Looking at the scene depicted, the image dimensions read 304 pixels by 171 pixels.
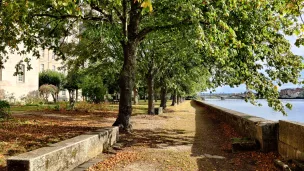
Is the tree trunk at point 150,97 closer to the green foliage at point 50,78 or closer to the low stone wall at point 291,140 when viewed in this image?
the low stone wall at point 291,140

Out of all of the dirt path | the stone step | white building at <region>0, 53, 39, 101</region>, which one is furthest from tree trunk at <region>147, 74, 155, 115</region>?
white building at <region>0, 53, 39, 101</region>

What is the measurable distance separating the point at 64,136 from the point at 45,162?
505cm

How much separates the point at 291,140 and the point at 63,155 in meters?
4.95

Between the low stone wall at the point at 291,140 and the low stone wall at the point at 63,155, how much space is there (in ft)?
15.5

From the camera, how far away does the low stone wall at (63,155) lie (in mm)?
4750

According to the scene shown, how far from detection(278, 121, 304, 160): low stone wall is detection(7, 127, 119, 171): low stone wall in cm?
472

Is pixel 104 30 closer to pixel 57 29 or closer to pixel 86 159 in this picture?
pixel 57 29

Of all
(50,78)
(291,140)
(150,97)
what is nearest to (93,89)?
(150,97)

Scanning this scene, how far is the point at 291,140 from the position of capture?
6.53 meters

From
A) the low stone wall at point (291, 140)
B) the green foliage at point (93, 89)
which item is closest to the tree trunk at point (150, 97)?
the green foliage at point (93, 89)

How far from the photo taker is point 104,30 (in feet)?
37.4

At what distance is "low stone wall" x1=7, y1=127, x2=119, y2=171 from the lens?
475 centimetres

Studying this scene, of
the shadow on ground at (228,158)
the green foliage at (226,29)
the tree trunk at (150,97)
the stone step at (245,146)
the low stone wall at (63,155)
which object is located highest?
the green foliage at (226,29)

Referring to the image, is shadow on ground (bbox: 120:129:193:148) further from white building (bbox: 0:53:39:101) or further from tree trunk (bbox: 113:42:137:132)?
white building (bbox: 0:53:39:101)
